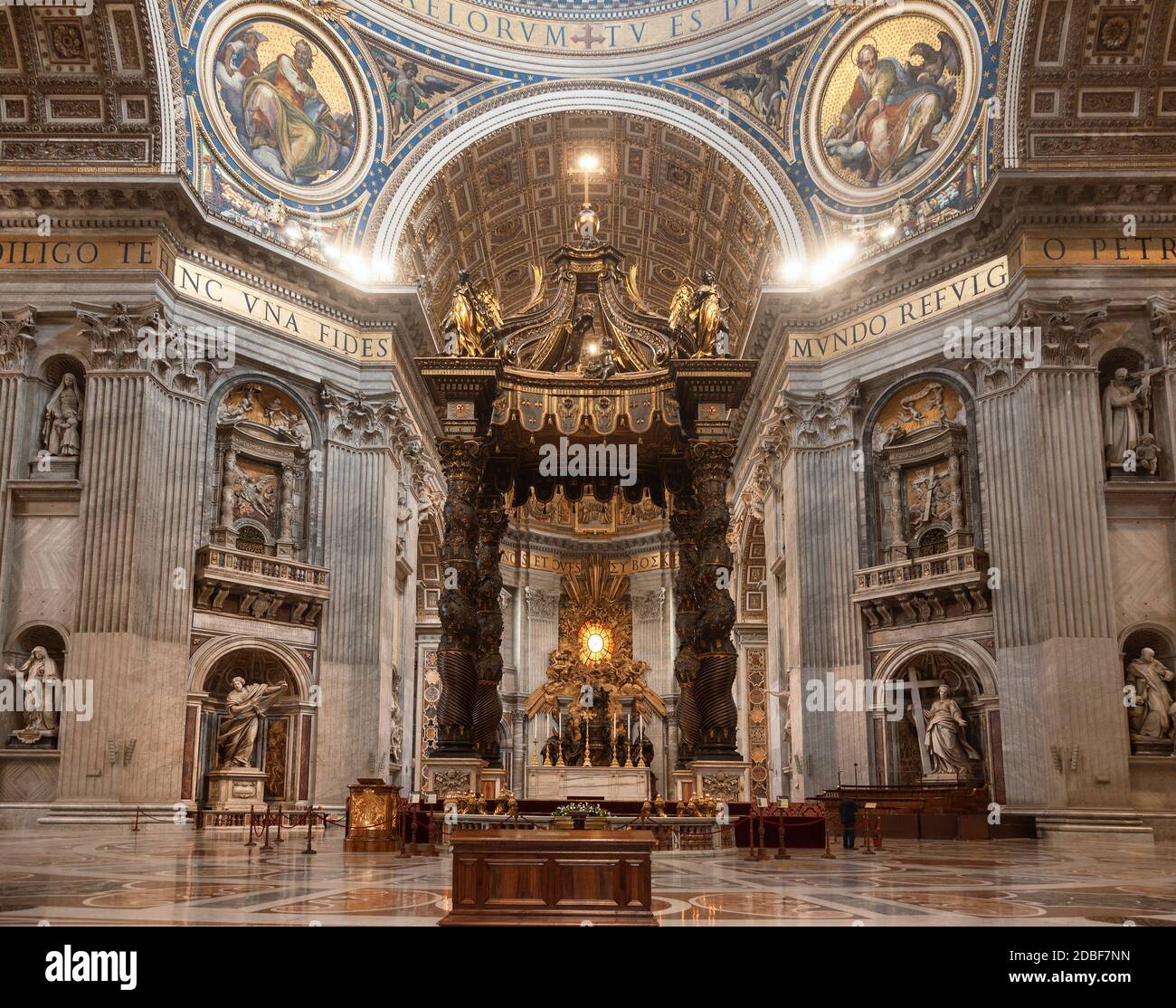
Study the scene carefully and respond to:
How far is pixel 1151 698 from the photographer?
14773 mm

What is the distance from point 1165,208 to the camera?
15.8 m

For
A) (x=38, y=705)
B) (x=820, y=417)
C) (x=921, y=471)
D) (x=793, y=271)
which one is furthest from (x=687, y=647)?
(x=793, y=271)

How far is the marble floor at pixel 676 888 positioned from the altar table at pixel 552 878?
0.39m

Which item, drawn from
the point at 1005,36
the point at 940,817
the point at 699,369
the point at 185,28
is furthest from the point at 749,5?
the point at 940,817

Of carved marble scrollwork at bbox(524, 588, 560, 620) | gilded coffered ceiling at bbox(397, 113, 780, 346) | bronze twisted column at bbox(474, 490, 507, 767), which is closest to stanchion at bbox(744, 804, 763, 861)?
bronze twisted column at bbox(474, 490, 507, 767)

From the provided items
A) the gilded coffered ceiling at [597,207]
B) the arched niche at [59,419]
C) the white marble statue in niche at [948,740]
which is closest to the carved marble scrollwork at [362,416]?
the gilded coffered ceiling at [597,207]

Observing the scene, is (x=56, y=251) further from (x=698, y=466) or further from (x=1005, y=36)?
(x=1005, y=36)

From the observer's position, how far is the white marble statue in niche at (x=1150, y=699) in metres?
14.7

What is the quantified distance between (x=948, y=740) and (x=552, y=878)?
1299 centimetres

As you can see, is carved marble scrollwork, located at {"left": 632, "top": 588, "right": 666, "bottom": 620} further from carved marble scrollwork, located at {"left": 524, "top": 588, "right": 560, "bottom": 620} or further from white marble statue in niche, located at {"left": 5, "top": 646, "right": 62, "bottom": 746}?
white marble statue in niche, located at {"left": 5, "top": 646, "right": 62, "bottom": 746}

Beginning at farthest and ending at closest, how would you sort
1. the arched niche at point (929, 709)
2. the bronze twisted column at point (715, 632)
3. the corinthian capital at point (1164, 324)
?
the arched niche at point (929, 709)
the corinthian capital at point (1164, 324)
the bronze twisted column at point (715, 632)

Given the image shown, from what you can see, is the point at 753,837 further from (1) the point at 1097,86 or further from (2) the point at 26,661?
(1) the point at 1097,86

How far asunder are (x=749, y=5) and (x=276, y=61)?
8.65m

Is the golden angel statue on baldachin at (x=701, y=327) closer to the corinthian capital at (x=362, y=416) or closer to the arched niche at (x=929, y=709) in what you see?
the arched niche at (x=929, y=709)
